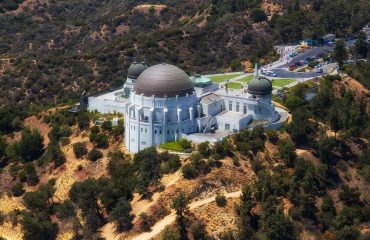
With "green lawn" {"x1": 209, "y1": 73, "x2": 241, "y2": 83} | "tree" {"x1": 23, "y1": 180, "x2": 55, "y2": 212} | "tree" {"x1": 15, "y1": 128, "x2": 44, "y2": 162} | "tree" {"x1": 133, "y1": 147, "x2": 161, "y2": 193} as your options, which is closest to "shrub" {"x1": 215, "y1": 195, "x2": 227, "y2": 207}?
"tree" {"x1": 133, "y1": 147, "x2": 161, "y2": 193}

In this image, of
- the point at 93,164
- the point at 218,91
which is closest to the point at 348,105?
the point at 218,91

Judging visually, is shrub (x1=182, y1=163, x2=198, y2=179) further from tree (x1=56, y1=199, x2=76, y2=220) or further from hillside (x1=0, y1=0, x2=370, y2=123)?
hillside (x1=0, y1=0, x2=370, y2=123)

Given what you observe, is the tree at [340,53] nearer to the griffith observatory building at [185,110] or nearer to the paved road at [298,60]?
the paved road at [298,60]

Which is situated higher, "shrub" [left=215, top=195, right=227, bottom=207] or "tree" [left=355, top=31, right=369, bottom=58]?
"tree" [left=355, top=31, right=369, bottom=58]

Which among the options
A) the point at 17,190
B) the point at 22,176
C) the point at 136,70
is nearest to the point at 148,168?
the point at 17,190

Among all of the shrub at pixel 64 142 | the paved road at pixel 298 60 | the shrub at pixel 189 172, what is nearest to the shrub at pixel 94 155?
the shrub at pixel 64 142
